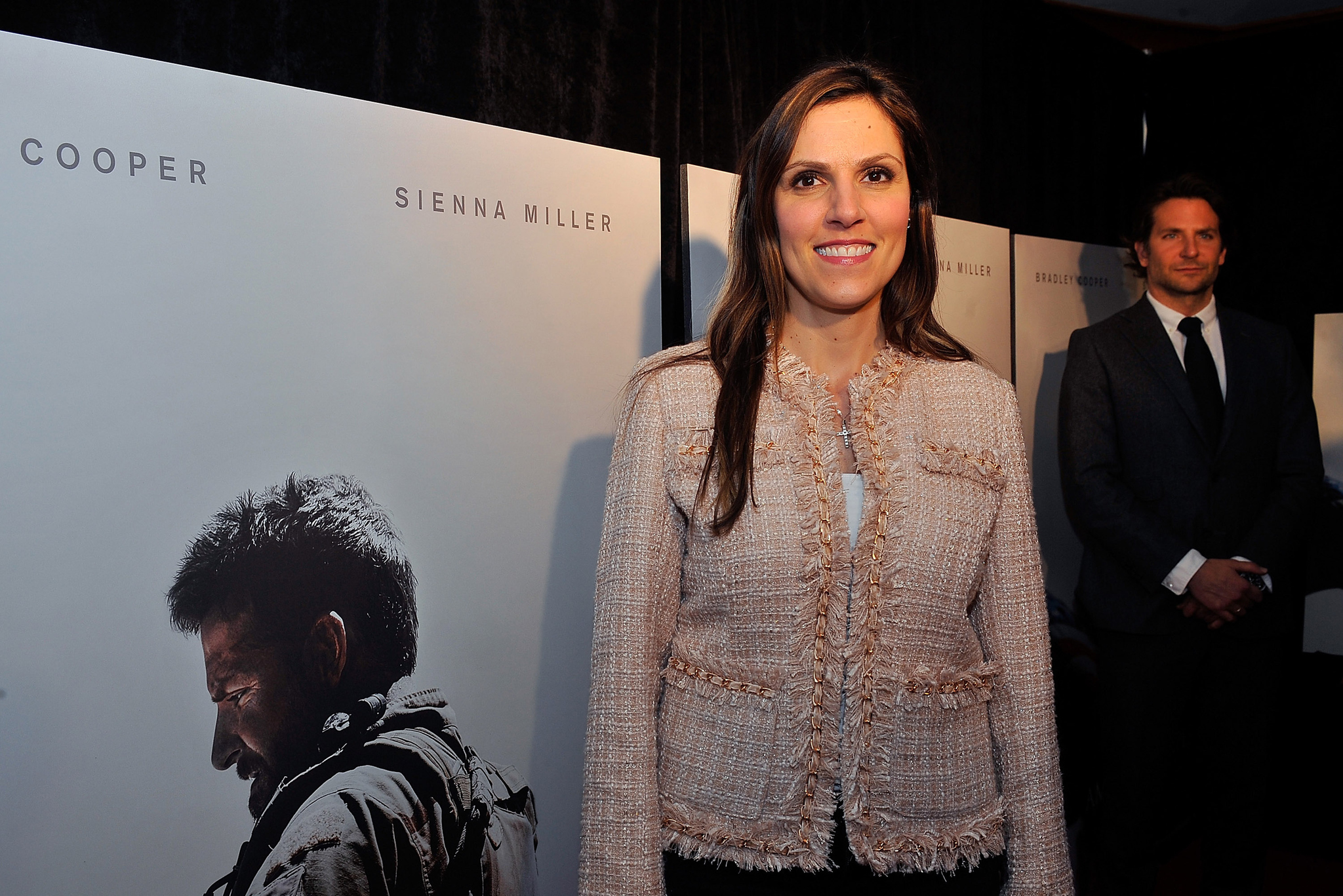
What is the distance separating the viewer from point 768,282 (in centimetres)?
137

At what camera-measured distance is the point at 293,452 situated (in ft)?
4.99

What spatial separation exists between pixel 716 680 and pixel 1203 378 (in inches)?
87.9

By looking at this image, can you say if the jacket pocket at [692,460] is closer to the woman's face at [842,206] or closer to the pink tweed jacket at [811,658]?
the pink tweed jacket at [811,658]

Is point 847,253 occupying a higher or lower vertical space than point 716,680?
higher

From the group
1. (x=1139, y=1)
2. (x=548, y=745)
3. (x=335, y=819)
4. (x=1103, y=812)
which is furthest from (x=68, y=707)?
(x=1139, y=1)

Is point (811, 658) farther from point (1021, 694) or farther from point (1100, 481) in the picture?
point (1100, 481)

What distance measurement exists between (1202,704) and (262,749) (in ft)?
8.23

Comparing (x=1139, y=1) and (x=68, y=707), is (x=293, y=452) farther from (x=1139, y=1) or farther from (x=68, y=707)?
(x=1139, y=1)

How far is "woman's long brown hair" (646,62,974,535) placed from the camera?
4.16 feet

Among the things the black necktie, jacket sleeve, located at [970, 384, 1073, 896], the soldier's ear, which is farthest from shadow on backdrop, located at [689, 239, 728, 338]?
the black necktie

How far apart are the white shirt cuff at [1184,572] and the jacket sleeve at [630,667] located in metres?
1.91

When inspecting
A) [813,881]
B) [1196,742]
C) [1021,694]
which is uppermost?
[1021,694]

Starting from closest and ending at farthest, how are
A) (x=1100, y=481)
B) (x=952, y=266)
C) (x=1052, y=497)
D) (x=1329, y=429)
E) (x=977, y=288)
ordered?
(x=1100, y=481) → (x=952, y=266) → (x=977, y=288) → (x=1052, y=497) → (x=1329, y=429)

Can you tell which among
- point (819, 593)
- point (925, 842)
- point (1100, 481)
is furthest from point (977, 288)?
point (925, 842)
